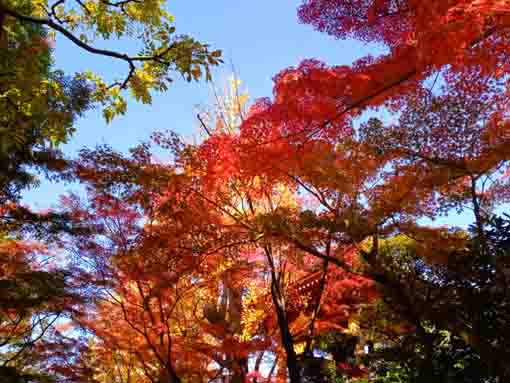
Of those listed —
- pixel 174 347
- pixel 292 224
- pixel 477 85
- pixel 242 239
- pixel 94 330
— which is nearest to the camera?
pixel 477 85

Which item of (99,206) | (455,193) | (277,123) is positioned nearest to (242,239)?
(277,123)

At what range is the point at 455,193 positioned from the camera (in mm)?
7246

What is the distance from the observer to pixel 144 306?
8.02m

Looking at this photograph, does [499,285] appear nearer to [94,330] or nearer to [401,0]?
[401,0]

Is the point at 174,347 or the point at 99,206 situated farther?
the point at 174,347

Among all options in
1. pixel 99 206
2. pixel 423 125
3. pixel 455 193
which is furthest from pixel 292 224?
pixel 99 206

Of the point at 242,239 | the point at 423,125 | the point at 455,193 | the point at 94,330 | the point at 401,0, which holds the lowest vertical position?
the point at 94,330

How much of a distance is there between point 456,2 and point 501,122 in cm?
254

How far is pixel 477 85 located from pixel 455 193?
2336 mm

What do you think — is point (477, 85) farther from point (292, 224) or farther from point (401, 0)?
point (292, 224)

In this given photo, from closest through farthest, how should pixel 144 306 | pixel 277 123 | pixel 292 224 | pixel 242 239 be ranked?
pixel 277 123
pixel 292 224
pixel 242 239
pixel 144 306

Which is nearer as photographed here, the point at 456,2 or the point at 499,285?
the point at 456,2

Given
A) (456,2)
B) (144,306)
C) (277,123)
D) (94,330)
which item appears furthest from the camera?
(94,330)

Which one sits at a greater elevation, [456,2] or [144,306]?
[456,2]
